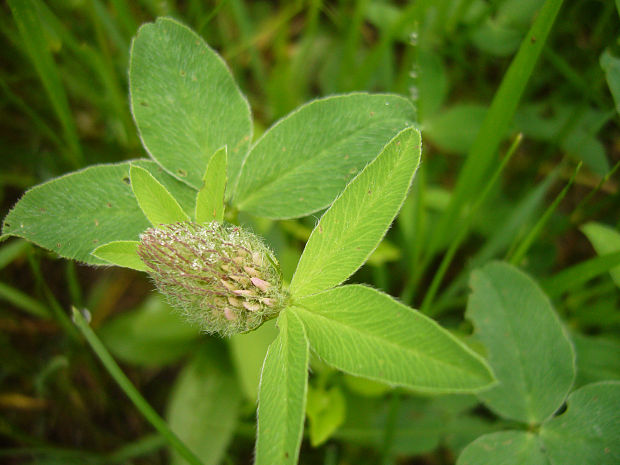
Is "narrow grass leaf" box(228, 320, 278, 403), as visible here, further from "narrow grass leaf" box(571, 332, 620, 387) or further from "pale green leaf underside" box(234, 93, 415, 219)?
"narrow grass leaf" box(571, 332, 620, 387)

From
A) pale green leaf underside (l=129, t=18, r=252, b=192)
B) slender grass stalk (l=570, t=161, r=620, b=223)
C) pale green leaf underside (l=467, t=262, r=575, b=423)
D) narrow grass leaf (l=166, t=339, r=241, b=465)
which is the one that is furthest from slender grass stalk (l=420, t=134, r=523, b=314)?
narrow grass leaf (l=166, t=339, r=241, b=465)

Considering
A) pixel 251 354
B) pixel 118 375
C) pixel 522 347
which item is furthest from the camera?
pixel 251 354

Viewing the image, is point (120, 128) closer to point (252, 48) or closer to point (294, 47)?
point (252, 48)

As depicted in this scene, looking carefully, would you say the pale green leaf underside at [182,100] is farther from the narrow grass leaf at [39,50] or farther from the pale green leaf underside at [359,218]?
the narrow grass leaf at [39,50]

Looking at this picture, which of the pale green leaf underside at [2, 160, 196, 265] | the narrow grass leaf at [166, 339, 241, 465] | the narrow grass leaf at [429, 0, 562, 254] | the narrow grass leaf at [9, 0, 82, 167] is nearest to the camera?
the pale green leaf underside at [2, 160, 196, 265]

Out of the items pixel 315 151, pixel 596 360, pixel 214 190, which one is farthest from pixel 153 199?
pixel 596 360

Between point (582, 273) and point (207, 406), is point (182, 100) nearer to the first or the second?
point (207, 406)
